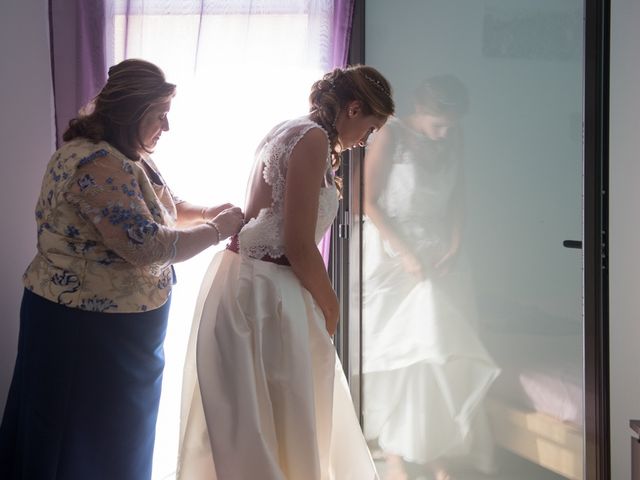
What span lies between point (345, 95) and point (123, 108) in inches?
23.7

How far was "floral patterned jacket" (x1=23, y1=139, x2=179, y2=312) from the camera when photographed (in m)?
1.39

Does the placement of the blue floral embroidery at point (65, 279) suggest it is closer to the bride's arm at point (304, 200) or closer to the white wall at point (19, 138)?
the bride's arm at point (304, 200)

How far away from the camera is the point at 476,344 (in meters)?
2.12

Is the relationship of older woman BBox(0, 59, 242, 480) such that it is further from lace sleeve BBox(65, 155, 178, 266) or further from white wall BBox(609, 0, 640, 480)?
white wall BBox(609, 0, 640, 480)

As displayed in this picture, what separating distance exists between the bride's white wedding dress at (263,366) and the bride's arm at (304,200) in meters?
0.03

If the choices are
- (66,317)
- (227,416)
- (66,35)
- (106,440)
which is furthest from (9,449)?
(66,35)

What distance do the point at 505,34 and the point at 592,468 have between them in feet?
4.99

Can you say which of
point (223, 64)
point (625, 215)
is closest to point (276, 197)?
point (223, 64)

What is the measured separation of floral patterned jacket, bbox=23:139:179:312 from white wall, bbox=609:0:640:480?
1.66 metres

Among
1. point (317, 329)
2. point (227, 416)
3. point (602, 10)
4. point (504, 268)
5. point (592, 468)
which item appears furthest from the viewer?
point (504, 268)

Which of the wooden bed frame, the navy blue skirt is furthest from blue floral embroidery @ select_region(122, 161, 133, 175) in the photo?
the wooden bed frame

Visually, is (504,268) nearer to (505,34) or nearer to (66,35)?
(505,34)

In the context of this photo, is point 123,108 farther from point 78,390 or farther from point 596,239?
point 596,239

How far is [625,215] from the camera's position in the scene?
218 centimetres
